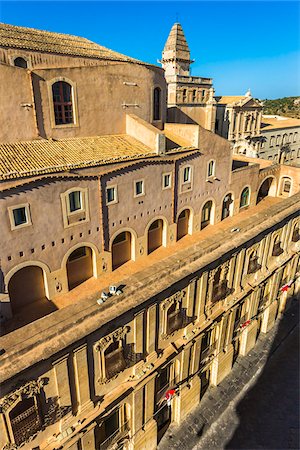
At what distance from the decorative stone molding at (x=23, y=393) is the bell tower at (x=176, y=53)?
42890mm

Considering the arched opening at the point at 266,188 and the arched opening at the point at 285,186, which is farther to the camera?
the arched opening at the point at 266,188

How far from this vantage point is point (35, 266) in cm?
1691

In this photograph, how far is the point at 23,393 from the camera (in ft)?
34.9

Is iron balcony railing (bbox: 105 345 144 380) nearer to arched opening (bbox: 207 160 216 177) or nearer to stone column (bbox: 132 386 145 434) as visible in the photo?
stone column (bbox: 132 386 145 434)

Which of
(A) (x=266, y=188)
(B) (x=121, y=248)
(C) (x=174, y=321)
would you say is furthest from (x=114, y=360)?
(A) (x=266, y=188)

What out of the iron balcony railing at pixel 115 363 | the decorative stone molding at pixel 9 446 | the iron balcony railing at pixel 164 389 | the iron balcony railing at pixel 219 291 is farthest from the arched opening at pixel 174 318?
the decorative stone molding at pixel 9 446

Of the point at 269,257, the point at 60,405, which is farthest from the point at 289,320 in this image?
the point at 60,405

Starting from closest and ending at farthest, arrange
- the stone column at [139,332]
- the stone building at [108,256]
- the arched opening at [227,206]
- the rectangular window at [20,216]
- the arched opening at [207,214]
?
the stone building at [108,256] → the stone column at [139,332] → the rectangular window at [20,216] → the arched opening at [207,214] → the arched opening at [227,206]

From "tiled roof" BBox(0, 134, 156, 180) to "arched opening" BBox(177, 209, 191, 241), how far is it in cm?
685

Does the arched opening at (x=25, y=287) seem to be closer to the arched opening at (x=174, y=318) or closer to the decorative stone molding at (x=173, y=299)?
the decorative stone molding at (x=173, y=299)

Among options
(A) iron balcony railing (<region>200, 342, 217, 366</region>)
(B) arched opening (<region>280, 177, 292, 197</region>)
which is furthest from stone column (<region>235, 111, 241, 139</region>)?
(A) iron balcony railing (<region>200, 342, 217, 366</region>)

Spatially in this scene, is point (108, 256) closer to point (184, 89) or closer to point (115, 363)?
point (115, 363)

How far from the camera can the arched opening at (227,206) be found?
28.8 m

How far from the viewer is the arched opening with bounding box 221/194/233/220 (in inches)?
1135
